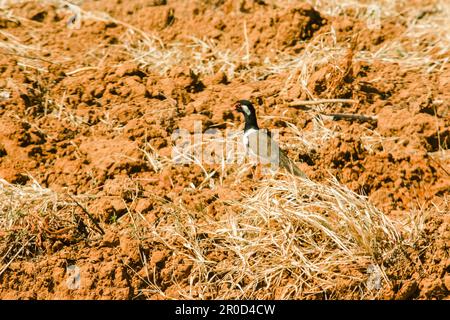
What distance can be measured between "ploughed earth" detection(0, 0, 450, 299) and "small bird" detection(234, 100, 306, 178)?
135 millimetres

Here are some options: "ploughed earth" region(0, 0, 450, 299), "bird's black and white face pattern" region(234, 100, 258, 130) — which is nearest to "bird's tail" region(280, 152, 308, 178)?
"ploughed earth" region(0, 0, 450, 299)

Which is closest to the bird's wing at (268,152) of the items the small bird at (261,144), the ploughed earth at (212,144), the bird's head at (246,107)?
the small bird at (261,144)

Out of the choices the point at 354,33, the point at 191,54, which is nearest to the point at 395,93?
the point at 354,33

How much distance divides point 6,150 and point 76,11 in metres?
2.67

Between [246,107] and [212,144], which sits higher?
[246,107]

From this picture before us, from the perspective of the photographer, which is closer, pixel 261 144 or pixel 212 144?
pixel 261 144

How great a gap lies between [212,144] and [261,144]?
1.71ft

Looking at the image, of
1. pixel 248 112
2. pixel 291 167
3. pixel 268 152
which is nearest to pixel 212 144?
pixel 248 112

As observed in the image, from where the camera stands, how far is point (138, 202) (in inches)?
209

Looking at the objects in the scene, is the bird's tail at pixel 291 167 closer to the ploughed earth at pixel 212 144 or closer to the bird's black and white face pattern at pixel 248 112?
the ploughed earth at pixel 212 144

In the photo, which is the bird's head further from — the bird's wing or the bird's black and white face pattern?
the bird's wing

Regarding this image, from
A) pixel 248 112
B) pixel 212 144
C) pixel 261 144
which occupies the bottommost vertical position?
pixel 212 144

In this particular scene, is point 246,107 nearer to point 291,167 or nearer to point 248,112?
point 248,112

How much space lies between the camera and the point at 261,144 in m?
5.82
